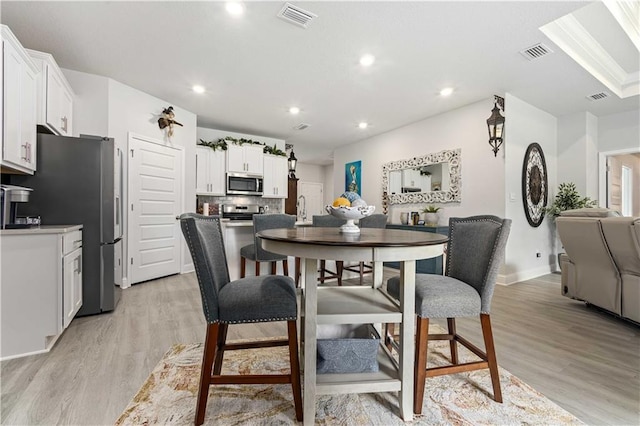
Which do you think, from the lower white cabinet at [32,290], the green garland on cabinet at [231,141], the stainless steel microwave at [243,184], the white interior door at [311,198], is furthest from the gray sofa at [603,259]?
the white interior door at [311,198]

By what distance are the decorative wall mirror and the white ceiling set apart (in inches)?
32.9

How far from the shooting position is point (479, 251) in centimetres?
166

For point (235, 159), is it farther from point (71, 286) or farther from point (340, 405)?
point (340, 405)

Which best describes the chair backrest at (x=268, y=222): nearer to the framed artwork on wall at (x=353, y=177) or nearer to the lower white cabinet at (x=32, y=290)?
the lower white cabinet at (x=32, y=290)

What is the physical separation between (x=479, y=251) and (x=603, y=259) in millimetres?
1974

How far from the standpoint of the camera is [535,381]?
5.49ft

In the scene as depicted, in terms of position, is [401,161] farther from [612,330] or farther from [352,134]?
[612,330]

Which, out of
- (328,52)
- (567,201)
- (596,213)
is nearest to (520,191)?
(567,201)

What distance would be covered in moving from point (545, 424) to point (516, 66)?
3472 mm

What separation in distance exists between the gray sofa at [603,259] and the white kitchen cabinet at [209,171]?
5.30 meters

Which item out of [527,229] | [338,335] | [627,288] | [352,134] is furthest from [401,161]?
[338,335]

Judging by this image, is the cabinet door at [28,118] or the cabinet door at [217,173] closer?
the cabinet door at [28,118]

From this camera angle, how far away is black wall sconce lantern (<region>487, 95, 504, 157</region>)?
151 inches

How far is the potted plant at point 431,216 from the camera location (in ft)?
15.4
